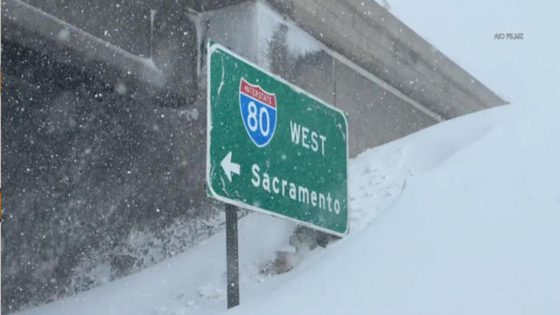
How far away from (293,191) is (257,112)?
2.06ft

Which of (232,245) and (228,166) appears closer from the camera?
(228,166)

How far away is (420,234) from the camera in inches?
221

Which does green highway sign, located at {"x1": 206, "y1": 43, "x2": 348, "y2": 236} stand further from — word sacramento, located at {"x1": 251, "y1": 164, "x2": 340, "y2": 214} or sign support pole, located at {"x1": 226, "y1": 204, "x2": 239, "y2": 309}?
sign support pole, located at {"x1": 226, "y1": 204, "x2": 239, "y2": 309}

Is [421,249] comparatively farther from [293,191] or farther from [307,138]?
[307,138]

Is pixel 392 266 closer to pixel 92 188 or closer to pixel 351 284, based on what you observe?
pixel 351 284

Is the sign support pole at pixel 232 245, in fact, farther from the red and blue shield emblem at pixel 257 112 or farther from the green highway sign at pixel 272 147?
the red and blue shield emblem at pixel 257 112

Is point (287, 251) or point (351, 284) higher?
point (351, 284)

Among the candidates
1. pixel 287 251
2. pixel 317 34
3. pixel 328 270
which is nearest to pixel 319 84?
pixel 317 34

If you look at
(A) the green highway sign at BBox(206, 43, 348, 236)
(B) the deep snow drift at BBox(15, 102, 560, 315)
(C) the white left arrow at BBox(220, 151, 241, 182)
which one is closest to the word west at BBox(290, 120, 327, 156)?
(A) the green highway sign at BBox(206, 43, 348, 236)

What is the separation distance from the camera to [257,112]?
5438 mm

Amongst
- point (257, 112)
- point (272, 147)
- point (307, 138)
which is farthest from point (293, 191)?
point (257, 112)

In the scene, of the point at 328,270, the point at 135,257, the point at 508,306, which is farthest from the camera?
the point at 135,257

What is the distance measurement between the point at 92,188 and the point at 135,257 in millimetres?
766

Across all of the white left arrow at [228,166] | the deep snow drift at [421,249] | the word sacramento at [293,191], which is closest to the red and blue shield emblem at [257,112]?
the word sacramento at [293,191]
